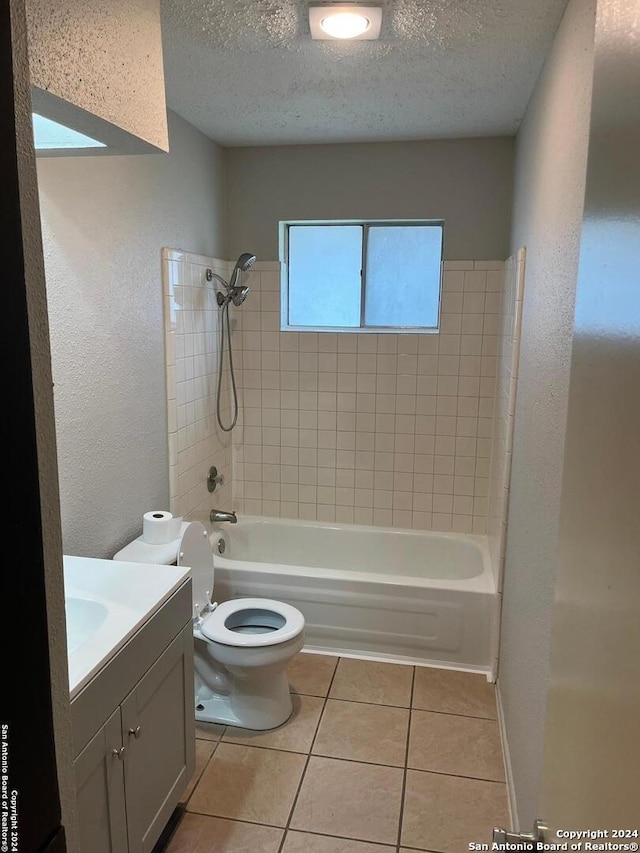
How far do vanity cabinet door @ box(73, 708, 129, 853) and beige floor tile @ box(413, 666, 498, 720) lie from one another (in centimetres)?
147

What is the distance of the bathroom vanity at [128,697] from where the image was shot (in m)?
1.47

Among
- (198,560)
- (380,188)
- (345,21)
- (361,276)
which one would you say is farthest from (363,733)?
(380,188)

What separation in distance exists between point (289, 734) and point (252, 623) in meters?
0.48

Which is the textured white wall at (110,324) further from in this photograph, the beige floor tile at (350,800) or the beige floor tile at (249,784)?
the beige floor tile at (350,800)

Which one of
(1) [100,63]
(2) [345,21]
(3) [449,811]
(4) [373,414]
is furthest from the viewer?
(4) [373,414]

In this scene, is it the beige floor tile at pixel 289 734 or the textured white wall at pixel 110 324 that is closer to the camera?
the textured white wall at pixel 110 324

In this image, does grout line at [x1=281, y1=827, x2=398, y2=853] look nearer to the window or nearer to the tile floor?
the tile floor

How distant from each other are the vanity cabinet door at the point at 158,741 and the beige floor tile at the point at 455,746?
89 centimetres

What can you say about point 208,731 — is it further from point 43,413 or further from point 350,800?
point 43,413

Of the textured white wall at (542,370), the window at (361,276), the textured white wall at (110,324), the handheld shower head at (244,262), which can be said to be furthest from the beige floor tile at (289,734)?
the handheld shower head at (244,262)

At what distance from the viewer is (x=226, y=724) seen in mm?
2574

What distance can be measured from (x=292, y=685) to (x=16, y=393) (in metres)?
2.58

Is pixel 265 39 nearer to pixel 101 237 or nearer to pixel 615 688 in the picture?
pixel 101 237

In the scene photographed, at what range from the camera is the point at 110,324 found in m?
2.38
